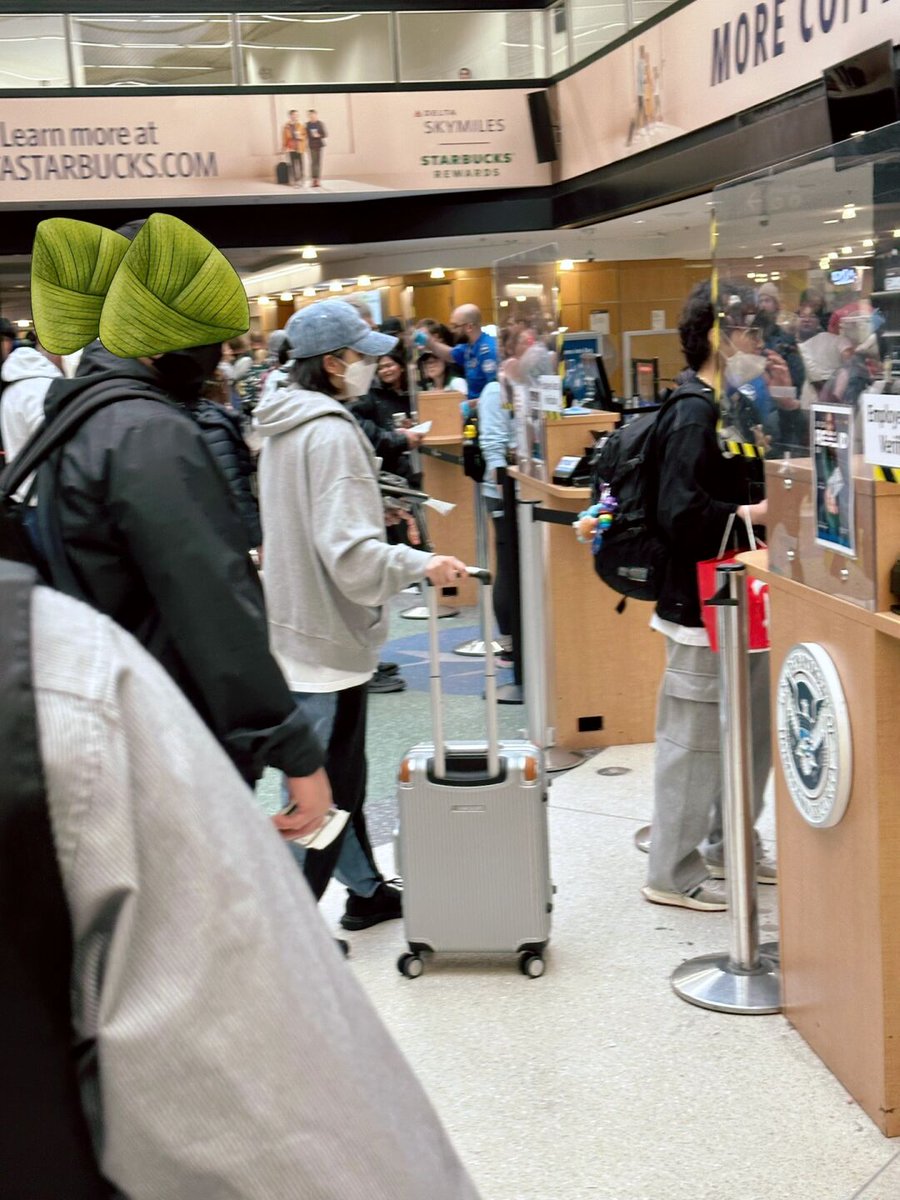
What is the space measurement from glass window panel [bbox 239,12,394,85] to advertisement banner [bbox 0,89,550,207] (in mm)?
265

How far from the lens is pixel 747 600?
3.11 meters

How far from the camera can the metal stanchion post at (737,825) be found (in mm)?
3084

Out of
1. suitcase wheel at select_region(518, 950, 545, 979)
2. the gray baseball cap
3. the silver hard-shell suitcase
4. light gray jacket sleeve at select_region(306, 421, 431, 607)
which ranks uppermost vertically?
the gray baseball cap

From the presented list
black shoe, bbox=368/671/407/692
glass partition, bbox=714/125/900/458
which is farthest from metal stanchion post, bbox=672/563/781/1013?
black shoe, bbox=368/671/407/692

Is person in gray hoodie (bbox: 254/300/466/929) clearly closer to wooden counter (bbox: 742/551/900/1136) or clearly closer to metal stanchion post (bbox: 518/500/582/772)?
wooden counter (bbox: 742/551/900/1136)

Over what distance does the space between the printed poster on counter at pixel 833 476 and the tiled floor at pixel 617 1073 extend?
1124 millimetres

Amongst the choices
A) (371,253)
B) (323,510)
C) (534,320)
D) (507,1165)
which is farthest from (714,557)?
(371,253)

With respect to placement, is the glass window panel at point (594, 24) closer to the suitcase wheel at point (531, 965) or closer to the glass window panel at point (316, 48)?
the glass window panel at point (316, 48)

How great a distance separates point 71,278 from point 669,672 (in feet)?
6.50

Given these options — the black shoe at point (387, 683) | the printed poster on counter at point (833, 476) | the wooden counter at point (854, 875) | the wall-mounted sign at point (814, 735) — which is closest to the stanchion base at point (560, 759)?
the black shoe at point (387, 683)

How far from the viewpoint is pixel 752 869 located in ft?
10.2

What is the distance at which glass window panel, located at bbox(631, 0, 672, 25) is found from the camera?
11570mm

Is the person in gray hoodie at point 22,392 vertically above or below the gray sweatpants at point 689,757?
above

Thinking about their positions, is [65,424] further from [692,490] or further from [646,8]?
[646,8]
